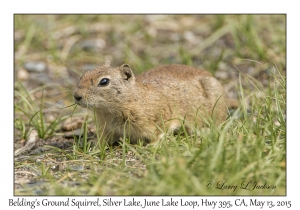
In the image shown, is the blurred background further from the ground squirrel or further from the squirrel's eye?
the squirrel's eye

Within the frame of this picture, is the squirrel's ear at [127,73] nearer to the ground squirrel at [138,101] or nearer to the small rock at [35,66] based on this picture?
the ground squirrel at [138,101]

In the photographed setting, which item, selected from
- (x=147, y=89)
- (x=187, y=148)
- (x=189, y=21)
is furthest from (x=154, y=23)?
(x=187, y=148)

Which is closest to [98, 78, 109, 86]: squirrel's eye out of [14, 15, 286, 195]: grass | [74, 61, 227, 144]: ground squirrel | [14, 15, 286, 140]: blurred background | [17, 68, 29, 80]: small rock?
[74, 61, 227, 144]: ground squirrel

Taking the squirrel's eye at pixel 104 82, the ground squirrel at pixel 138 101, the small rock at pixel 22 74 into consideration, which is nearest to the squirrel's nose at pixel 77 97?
the ground squirrel at pixel 138 101

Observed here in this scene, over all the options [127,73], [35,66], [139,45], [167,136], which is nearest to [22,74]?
[35,66]

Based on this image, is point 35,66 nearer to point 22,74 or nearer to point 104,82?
point 22,74

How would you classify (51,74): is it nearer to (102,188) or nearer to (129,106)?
(129,106)
